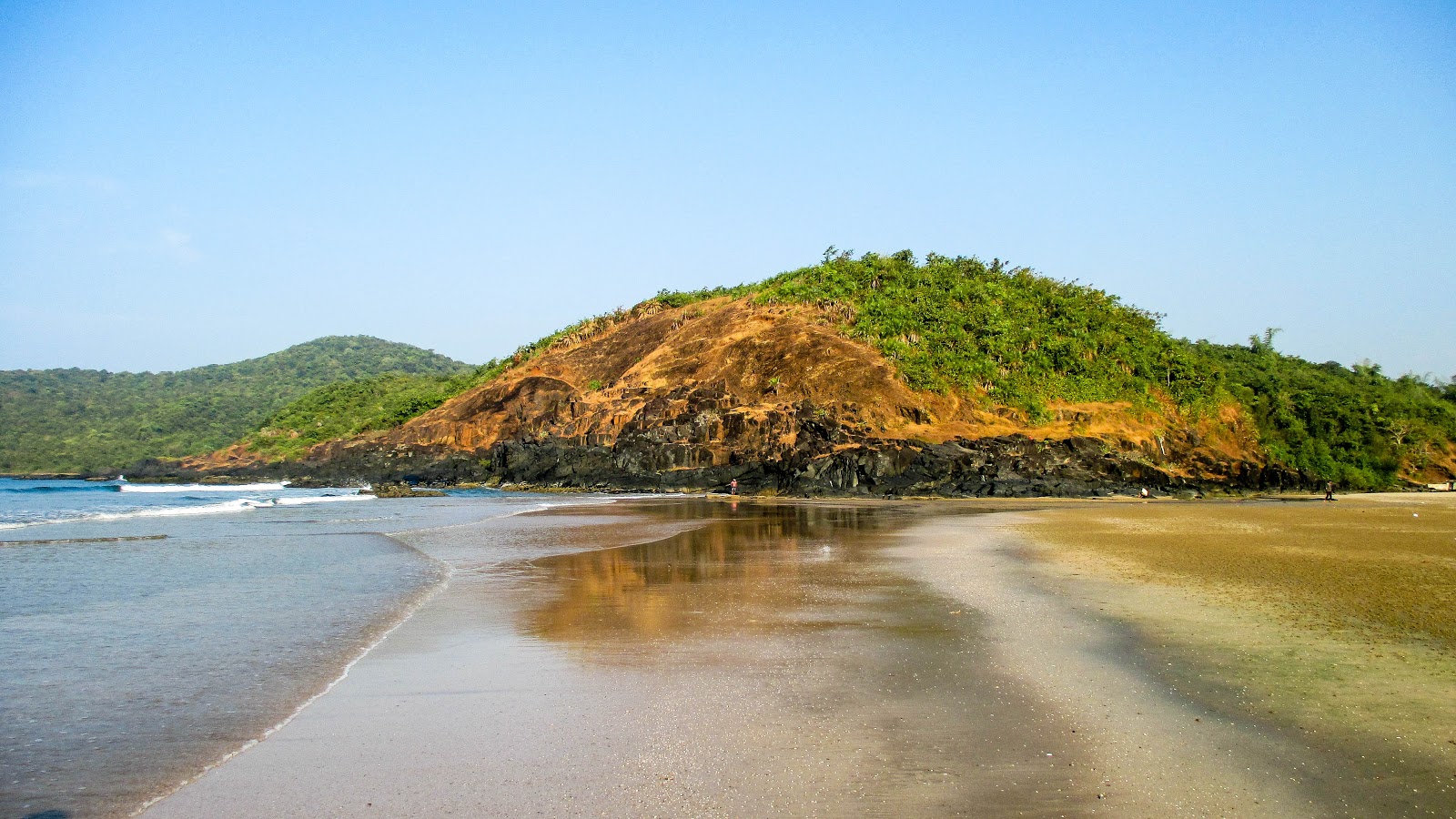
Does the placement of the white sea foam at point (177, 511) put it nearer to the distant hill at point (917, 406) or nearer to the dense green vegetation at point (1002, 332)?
the distant hill at point (917, 406)

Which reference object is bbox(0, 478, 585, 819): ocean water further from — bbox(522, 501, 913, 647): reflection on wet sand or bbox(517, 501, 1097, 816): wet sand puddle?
bbox(517, 501, 1097, 816): wet sand puddle

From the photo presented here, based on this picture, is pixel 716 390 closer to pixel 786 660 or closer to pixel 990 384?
pixel 990 384

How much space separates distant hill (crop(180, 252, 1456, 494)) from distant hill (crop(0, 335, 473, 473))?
4112 centimetres

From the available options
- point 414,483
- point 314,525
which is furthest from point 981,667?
point 414,483

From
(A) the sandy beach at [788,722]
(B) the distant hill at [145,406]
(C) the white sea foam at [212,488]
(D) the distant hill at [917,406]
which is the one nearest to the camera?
(A) the sandy beach at [788,722]

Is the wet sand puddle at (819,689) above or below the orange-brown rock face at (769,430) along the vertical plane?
below

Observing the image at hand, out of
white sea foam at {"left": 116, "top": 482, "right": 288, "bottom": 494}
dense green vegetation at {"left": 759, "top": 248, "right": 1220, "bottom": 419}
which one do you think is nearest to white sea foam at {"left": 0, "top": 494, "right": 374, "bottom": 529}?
Answer: white sea foam at {"left": 116, "top": 482, "right": 288, "bottom": 494}

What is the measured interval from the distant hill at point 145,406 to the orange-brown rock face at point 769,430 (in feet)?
125

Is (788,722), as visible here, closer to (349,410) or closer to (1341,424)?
(1341,424)

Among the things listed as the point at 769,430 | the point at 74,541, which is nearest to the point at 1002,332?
the point at 769,430

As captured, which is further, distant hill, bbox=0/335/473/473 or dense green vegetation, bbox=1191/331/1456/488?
distant hill, bbox=0/335/473/473

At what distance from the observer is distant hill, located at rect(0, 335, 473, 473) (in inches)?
3693

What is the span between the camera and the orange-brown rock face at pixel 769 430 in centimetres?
4469

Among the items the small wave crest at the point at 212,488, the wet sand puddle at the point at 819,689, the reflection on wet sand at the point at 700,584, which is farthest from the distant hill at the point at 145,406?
the wet sand puddle at the point at 819,689
